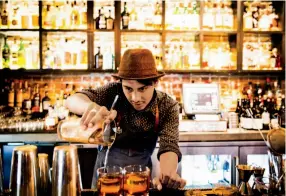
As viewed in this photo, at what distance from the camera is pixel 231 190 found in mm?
1719

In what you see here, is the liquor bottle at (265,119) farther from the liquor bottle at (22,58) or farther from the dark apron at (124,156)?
the liquor bottle at (22,58)

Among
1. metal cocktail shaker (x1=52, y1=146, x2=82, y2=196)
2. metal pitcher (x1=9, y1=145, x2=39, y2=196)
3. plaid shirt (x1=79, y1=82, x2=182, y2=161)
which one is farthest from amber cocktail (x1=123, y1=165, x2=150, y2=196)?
plaid shirt (x1=79, y1=82, x2=182, y2=161)

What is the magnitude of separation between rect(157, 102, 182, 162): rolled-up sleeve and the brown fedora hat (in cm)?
31

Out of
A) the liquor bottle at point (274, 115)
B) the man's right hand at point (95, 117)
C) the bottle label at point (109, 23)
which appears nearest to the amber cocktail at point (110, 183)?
the man's right hand at point (95, 117)

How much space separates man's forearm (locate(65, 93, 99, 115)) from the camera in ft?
6.65

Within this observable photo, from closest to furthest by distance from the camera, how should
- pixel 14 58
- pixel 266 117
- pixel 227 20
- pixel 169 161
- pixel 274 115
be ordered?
pixel 169 161 → pixel 266 117 → pixel 274 115 → pixel 14 58 → pixel 227 20

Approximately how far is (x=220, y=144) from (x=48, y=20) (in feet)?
6.86

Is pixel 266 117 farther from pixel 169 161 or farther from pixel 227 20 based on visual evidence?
pixel 169 161

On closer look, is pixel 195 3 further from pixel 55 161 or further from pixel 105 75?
pixel 55 161

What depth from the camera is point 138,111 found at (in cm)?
242

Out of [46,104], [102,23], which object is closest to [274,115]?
[102,23]

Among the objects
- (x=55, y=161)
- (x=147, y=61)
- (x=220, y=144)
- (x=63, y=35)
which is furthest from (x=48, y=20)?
(x=55, y=161)

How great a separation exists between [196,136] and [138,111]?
143cm

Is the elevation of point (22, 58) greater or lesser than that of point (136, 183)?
greater
